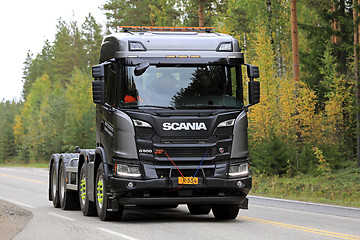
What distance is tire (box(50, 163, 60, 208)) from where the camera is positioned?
18.6 meters

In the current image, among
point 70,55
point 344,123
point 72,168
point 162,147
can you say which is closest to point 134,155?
point 162,147

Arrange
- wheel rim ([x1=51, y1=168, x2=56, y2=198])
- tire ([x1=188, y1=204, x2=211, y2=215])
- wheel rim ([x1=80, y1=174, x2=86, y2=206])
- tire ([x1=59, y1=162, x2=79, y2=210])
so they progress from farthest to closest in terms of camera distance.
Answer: wheel rim ([x1=51, y1=168, x2=56, y2=198]) < tire ([x1=59, y1=162, x2=79, y2=210]) < tire ([x1=188, y1=204, x2=211, y2=215]) < wheel rim ([x1=80, y1=174, x2=86, y2=206])

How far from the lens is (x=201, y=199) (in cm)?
1280

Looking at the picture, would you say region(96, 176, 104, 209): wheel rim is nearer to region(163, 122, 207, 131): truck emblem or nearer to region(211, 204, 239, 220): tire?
region(163, 122, 207, 131): truck emblem

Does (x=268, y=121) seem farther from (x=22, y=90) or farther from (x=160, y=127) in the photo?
(x=22, y=90)

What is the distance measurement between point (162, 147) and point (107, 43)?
118 inches

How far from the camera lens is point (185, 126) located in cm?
1255

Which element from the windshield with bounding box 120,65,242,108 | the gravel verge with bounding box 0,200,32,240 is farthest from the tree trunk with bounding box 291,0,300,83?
the windshield with bounding box 120,65,242,108

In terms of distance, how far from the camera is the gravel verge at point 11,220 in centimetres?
1179

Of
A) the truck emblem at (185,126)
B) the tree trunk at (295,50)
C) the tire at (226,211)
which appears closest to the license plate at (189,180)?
the truck emblem at (185,126)

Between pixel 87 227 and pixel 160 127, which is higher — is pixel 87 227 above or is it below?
below

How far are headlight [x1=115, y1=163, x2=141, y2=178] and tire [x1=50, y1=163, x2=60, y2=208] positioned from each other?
637cm

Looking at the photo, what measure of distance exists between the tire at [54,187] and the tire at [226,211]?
580cm

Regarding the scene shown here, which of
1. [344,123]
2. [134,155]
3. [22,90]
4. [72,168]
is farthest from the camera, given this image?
[22,90]
